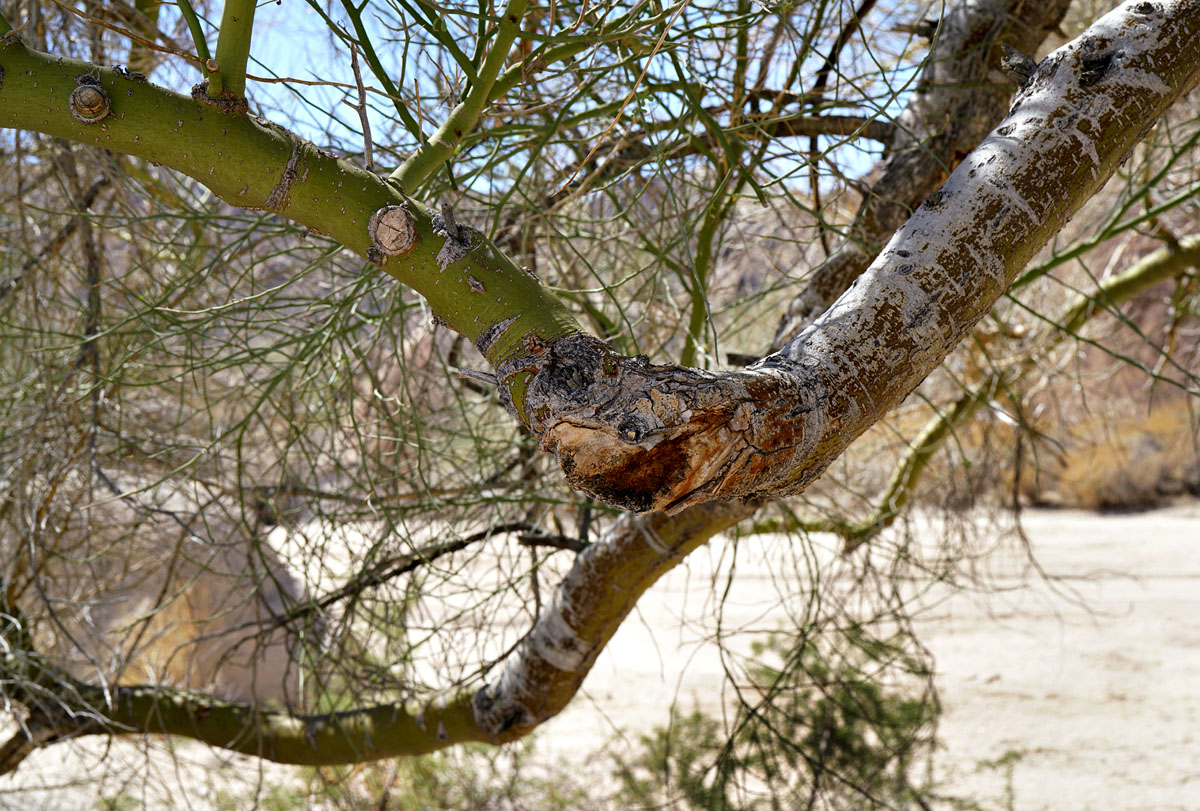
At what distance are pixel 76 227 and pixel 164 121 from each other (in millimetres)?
1986

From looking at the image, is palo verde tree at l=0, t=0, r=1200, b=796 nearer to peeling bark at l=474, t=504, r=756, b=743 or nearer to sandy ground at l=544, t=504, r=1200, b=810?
peeling bark at l=474, t=504, r=756, b=743

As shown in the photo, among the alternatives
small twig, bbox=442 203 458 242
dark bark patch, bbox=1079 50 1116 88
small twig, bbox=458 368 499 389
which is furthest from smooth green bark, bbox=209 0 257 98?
dark bark patch, bbox=1079 50 1116 88

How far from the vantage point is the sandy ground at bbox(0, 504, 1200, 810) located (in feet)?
11.5

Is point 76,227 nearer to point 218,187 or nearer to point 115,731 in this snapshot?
point 115,731

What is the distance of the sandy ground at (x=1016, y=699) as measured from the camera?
11.5 feet

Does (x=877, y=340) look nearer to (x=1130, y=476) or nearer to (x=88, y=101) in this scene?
(x=88, y=101)

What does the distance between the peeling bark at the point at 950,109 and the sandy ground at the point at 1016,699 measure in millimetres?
1050

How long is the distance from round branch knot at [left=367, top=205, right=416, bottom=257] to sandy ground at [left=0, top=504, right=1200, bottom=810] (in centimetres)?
193

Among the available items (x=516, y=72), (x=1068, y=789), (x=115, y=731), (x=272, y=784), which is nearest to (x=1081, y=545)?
(x=1068, y=789)

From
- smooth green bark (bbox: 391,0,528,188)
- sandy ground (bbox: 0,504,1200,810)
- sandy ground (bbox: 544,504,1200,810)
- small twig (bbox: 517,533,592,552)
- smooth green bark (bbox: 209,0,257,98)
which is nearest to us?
smooth green bark (bbox: 209,0,257,98)

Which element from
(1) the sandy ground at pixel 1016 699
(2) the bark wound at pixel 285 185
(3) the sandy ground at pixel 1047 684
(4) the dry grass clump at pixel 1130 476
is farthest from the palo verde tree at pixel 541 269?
(4) the dry grass clump at pixel 1130 476

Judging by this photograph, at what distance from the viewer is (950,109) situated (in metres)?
1.97

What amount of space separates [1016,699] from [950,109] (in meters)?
3.59

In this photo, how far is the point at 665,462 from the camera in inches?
29.3
